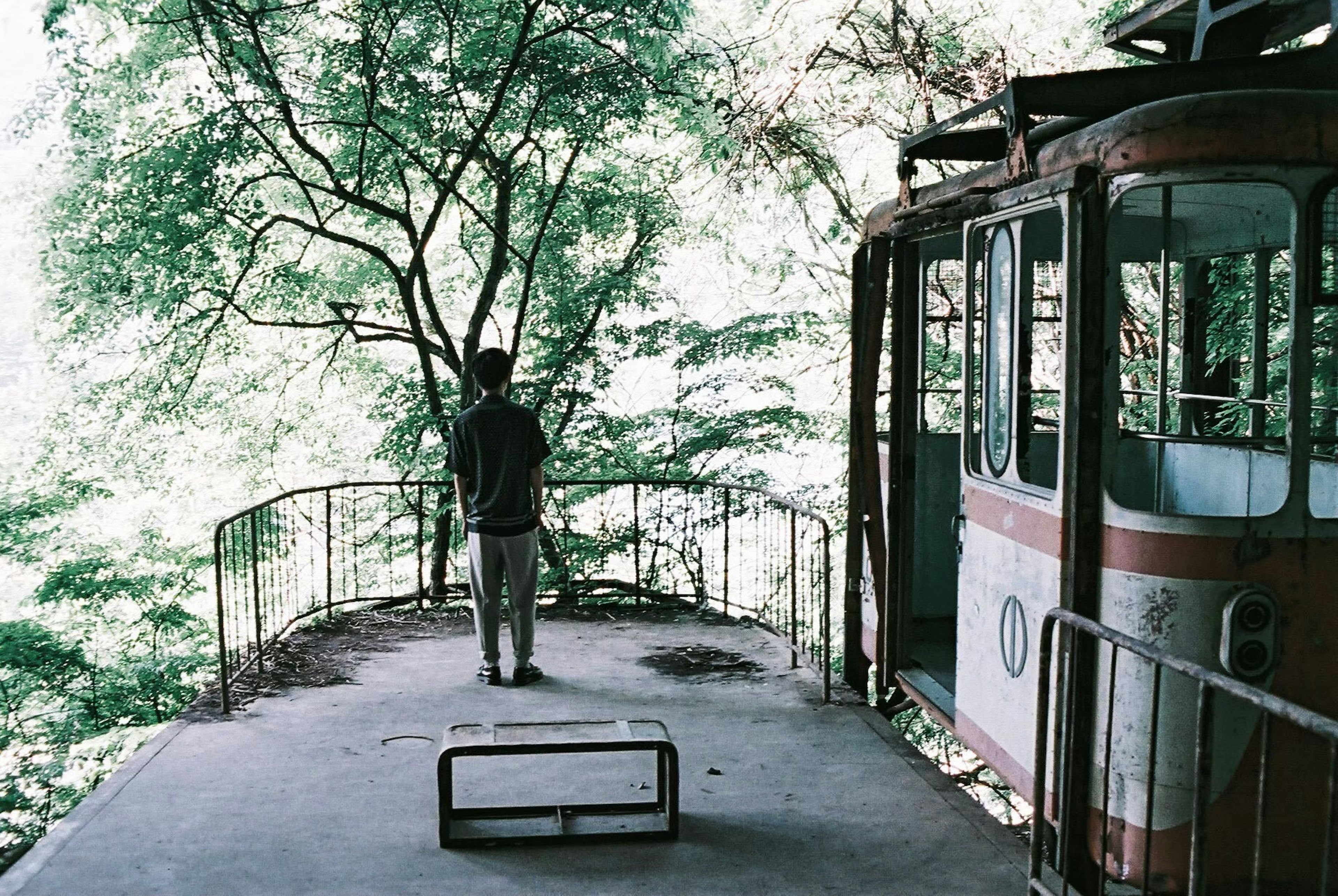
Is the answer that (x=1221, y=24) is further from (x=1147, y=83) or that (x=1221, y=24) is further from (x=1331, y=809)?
(x=1331, y=809)

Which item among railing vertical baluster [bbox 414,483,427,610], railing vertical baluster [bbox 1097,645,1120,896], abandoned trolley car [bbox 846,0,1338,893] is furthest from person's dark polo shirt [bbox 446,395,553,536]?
railing vertical baluster [bbox 1097,645,1120,896]

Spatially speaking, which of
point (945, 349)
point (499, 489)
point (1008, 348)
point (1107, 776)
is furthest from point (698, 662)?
point (945, 349)

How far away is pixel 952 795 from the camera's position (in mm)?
5770

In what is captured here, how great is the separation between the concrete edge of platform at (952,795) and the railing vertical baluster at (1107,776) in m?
0.56

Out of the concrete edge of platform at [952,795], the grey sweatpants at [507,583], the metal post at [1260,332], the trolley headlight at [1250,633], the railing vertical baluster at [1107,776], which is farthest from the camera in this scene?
the grey sweatpants at [507,583]

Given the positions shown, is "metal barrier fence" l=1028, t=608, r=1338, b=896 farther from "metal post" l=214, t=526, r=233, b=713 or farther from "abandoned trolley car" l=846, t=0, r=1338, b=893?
"metal post" l=214, t=526, r=233, b=713

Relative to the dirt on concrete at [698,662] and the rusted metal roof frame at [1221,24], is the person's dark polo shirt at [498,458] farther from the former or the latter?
the rusted metal roof frame at [1221,24]

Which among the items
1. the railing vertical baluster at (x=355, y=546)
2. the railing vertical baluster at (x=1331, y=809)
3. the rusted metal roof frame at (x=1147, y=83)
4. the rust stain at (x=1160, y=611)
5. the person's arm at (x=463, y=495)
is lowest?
the railing vertical baluster at (x=355, y=546)

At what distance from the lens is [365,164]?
12.0 metres

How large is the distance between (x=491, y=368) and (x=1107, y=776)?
458 centimetres

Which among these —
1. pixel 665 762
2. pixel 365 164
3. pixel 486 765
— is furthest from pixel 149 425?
pixel 665 762

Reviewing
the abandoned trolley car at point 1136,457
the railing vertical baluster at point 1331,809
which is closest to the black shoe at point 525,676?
the abandoned trolley car at point 1136,457

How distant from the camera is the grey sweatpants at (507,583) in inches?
293

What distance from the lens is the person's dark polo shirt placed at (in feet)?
24.1
